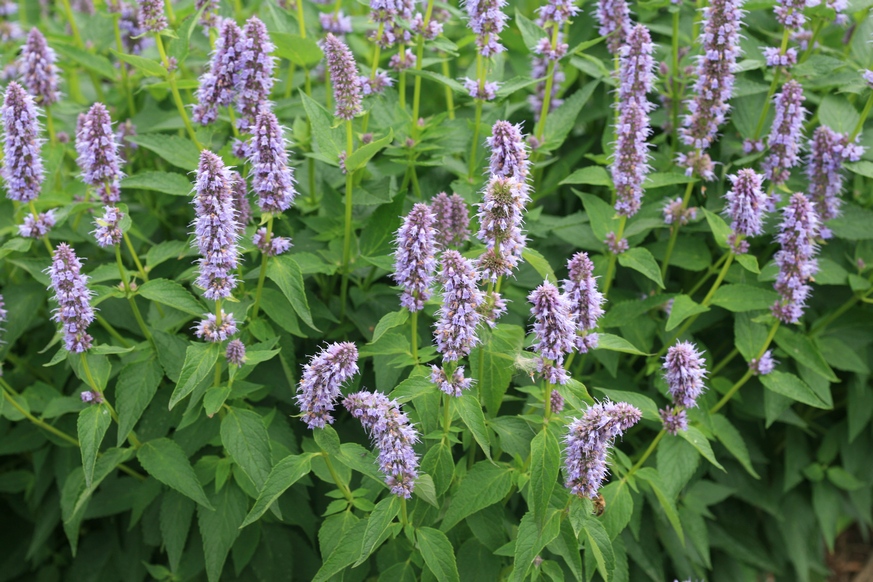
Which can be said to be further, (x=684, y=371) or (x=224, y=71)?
(x=224, y=71)

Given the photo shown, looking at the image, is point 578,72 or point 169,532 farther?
point 578,72

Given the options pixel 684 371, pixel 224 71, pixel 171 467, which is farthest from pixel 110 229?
pixel 684 371

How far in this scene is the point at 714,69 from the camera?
177 inches

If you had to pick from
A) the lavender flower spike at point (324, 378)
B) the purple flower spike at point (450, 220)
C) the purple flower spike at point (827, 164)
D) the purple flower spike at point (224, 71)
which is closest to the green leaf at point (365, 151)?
the purple flower spike at point (450, 220)

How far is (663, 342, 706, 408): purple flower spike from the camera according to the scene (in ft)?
11.6

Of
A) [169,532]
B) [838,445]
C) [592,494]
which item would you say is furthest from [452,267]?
[838,445]

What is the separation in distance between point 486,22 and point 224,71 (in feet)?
4.51

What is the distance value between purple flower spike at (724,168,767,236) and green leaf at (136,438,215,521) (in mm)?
2912

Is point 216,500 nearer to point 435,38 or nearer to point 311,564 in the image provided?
point 311,564

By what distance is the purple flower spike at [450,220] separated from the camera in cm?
394

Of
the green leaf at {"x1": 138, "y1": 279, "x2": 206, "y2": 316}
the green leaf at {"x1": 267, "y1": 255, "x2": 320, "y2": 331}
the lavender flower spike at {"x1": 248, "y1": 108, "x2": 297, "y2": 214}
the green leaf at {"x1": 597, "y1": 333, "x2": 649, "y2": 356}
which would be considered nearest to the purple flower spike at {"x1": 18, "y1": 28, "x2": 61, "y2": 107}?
the green leaf at {"x1": 138, "y1": 279, "x2": 206, "y2": 316}

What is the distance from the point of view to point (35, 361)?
17.7ft

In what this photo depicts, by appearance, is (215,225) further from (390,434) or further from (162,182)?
(162,182)

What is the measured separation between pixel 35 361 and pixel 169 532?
1826 millimetres
